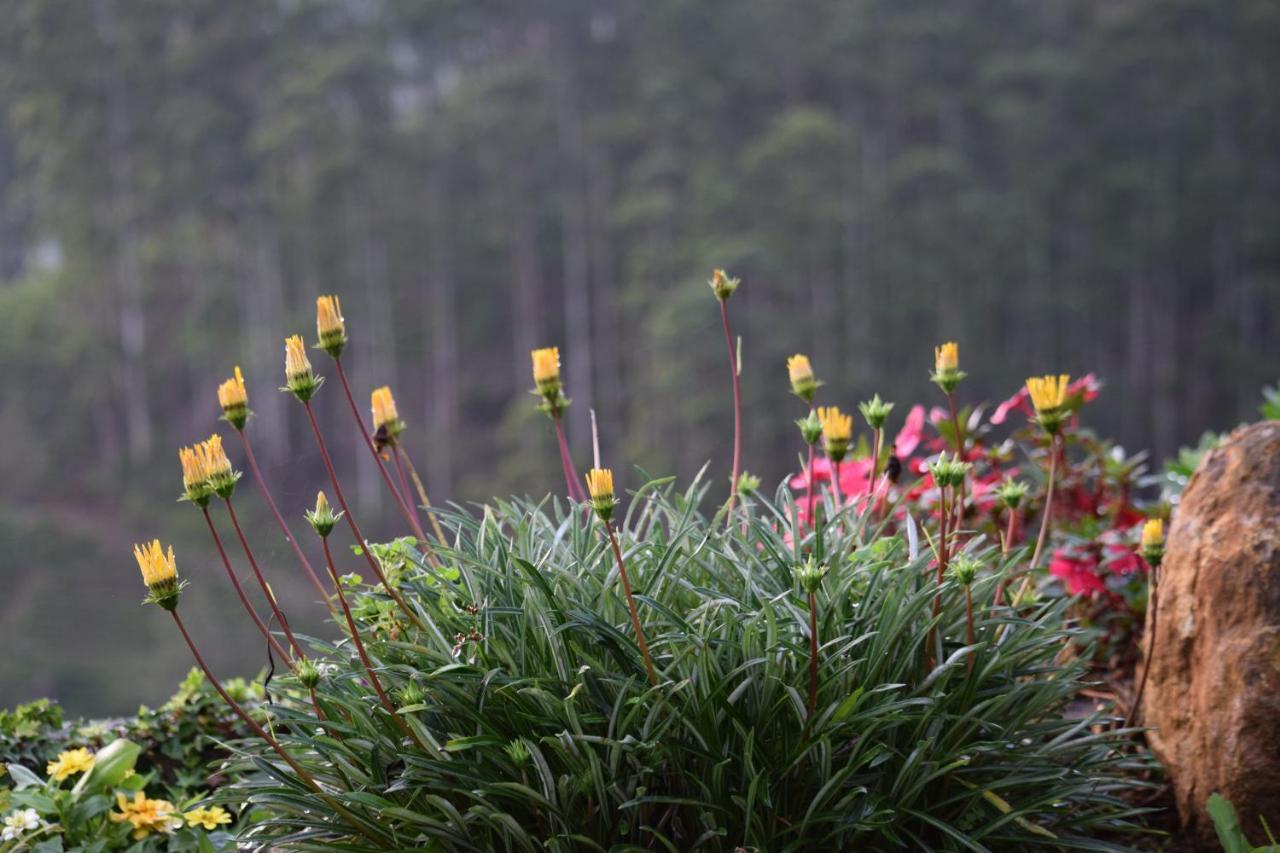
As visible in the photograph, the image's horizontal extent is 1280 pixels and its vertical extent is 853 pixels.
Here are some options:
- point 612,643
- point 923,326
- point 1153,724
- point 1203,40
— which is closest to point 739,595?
point 612,643

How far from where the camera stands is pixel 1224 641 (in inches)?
58.4

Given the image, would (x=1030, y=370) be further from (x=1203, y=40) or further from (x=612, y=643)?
(x=612, y=643)

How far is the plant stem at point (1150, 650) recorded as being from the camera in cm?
151

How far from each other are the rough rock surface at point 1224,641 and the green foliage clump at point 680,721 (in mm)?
196

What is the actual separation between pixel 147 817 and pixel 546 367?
731 millimetres

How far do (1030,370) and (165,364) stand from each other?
14.9 m

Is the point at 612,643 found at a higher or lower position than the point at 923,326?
lower

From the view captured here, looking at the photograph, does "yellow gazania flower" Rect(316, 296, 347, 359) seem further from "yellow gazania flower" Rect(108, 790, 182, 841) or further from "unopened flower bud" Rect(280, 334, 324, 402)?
"yellow gazania flower" Rect(108, 790, 182, 841)

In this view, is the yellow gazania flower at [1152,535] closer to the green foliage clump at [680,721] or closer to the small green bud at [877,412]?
the green foliage clump at [680,721]

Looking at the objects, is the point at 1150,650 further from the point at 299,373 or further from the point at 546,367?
the point at 299,373

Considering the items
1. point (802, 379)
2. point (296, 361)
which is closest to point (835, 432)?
point (802, 379)

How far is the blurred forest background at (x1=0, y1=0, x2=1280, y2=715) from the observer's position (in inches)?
719

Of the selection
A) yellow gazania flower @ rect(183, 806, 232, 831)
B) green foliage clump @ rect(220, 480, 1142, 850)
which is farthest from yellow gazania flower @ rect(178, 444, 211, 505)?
yellow gazania flower @ rect(183, 806, 232, 831)

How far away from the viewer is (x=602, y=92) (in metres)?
20.8
